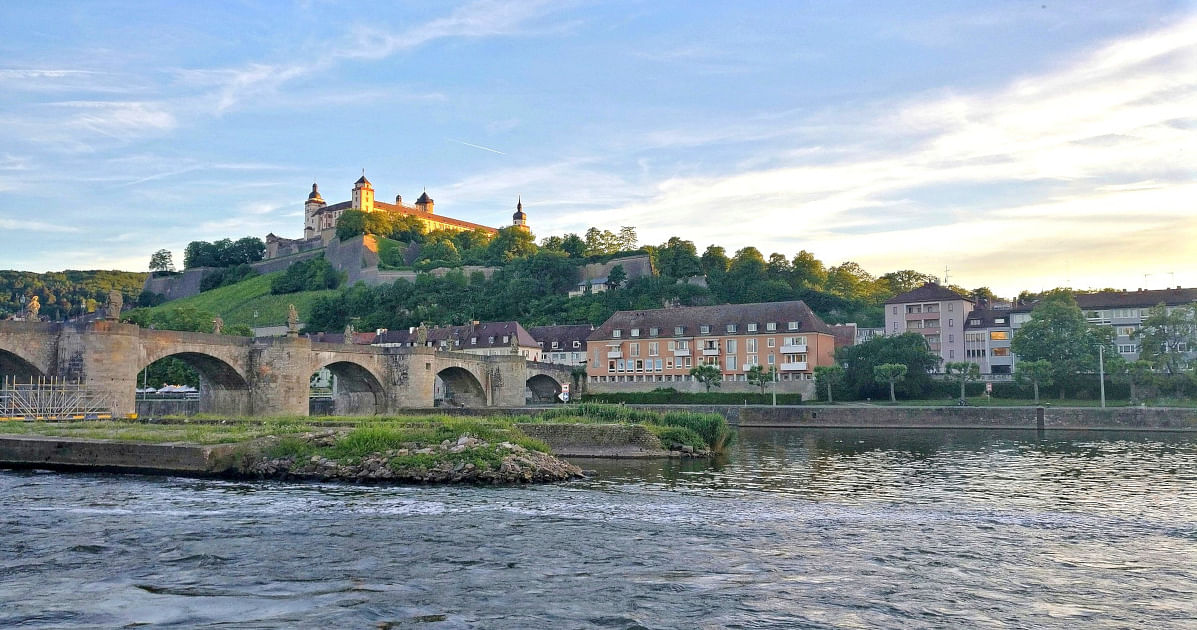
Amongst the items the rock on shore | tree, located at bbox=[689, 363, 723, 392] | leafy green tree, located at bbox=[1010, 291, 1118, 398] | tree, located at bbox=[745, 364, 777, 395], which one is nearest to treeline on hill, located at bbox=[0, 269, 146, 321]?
tree, located at bbox=[689, 363, 723, 392]

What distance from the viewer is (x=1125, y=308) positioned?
9062cm

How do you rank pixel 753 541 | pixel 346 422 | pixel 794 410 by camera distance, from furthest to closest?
pixel 794 410 < pixel 346 422 < pixel 753 541

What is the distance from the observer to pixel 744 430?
61469 millimetres

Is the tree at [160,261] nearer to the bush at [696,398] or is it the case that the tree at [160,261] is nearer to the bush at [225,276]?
the bush at [225,276]

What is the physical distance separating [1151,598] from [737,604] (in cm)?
640

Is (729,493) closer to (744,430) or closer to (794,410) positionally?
(744,430)

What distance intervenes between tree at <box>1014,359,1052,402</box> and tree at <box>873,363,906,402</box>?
8613 mm

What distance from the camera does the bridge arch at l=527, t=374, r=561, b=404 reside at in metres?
87.6

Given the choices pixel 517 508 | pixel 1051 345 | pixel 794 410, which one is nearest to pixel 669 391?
pixel 794 410

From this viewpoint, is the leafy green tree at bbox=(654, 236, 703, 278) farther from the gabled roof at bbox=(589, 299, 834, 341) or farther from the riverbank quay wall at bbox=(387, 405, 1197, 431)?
the riverbank quay wall at bbox=(387, 405, 1197, 431)

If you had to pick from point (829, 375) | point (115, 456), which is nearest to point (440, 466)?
point (115, 456)

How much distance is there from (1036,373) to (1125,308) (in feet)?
92.8

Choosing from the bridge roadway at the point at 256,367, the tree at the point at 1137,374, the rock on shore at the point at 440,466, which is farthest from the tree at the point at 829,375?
the rock on shore at the point at 440,466

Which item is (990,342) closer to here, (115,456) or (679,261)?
(679,261)
